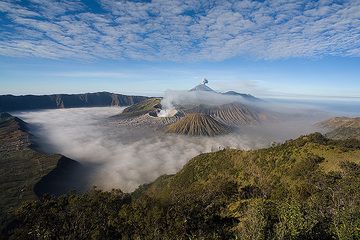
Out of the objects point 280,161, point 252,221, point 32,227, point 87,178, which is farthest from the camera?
point 87,178

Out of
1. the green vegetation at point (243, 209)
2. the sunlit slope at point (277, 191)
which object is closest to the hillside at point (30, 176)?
the sunlit slope at point (277, 191)

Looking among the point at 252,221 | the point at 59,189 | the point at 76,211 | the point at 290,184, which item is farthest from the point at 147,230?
the point at 59,189

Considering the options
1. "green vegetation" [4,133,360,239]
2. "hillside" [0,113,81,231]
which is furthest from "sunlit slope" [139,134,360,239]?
"hillside" [0,113,81,231]

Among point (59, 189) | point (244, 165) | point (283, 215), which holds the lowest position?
point (59, 189)

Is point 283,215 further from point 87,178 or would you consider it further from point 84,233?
point 87,178

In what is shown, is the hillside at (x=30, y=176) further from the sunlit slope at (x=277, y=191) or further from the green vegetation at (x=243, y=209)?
the green vegetation at (x=243, y=209)

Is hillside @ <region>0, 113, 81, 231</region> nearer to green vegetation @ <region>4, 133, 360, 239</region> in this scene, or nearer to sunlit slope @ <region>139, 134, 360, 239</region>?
sunlit slope @ <region>139, 134, 360, 239</region>
